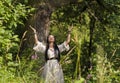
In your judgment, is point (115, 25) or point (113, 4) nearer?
point (113, 4)

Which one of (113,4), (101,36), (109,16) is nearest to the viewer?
(113,4)

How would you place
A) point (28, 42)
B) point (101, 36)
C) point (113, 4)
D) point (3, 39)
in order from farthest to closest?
point (101, 36), point (113, 4), point (28, 42), point (3, 39)

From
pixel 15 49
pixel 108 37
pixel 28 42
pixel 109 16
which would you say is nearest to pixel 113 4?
pixel 109 16

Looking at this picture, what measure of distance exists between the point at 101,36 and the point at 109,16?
1.19m

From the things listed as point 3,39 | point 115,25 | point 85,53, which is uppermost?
point 3,39

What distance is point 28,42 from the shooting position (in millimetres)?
10875

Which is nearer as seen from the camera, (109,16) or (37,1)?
(37,1)

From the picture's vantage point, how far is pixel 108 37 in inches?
556

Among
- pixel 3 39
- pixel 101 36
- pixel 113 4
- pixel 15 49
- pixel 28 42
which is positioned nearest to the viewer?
pixel 3 39

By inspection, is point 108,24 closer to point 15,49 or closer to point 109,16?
point 109,16

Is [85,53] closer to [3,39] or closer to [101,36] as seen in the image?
[101,36]

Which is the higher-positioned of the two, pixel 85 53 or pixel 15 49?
pixel 15 49

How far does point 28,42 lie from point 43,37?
1.39 ft

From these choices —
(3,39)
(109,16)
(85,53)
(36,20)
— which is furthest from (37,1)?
(3,39)
